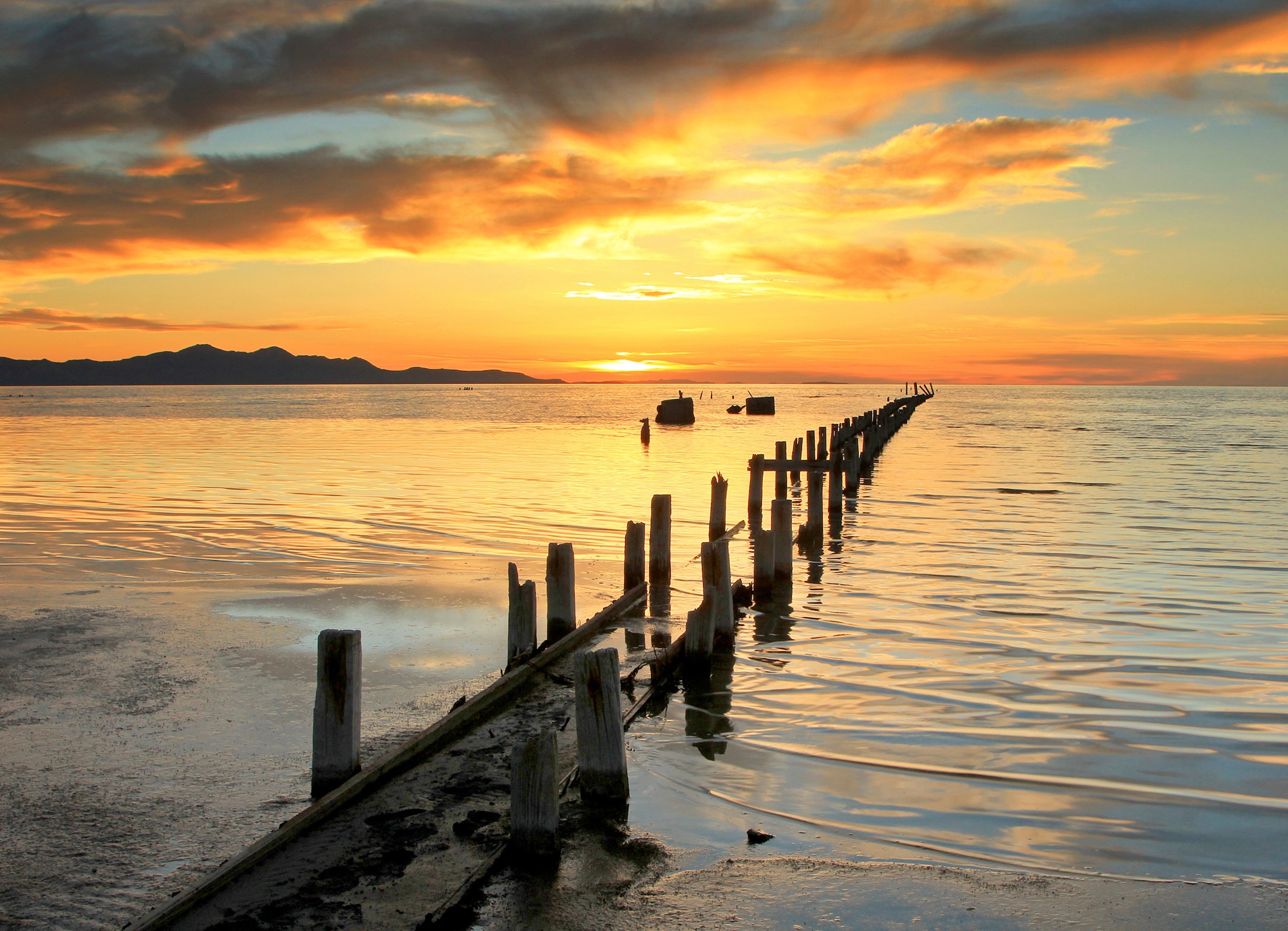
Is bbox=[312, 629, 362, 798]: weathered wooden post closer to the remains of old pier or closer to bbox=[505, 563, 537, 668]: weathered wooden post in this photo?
the remains of old pier

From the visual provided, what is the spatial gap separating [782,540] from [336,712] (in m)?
8.15

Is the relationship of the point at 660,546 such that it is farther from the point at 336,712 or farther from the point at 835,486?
the point at 835,486

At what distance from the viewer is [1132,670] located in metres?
8.68

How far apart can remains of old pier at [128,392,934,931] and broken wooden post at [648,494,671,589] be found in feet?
10.6

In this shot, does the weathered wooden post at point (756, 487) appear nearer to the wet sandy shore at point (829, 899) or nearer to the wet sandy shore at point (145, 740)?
the wet sandy shore at point (145, 740)

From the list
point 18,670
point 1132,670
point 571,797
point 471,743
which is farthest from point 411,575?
point 1132,670

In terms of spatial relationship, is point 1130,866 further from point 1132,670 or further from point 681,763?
point 1132,670

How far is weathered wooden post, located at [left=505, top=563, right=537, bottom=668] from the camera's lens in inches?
326

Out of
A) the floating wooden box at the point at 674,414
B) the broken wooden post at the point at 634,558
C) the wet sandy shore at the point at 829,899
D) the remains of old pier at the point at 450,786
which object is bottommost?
the wet sandy shore at the point at 829,899

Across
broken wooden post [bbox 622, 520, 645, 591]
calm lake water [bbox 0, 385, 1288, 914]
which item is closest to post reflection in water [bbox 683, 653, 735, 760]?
calm lake water [bbox 0, 385, 1288, 914]

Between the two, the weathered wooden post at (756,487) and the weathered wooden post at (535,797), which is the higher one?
the weathered wooden post at (756,487)

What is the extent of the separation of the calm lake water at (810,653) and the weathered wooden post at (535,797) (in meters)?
0.95

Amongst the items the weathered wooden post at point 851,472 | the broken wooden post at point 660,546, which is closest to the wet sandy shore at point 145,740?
the broken wooden post at point 660,546

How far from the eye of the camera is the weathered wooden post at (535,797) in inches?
186
